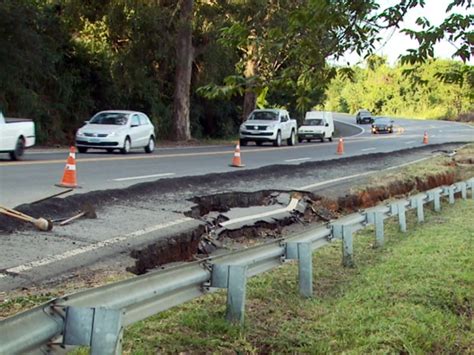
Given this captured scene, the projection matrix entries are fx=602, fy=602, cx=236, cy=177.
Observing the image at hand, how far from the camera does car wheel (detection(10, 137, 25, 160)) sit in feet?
51.4

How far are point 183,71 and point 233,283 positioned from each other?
1056 inches

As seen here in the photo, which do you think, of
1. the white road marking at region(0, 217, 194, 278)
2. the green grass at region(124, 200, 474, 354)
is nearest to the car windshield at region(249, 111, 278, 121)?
the white road marking at region(0, 217, 194, 278)

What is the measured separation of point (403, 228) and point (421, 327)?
478 centimetres

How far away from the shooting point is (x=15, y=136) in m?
15.6

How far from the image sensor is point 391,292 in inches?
212

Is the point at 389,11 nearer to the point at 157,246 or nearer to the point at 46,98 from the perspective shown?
the point at 157,246

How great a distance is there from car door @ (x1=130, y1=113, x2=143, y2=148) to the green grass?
1487cm

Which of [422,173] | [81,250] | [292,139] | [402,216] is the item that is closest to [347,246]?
[402,216]

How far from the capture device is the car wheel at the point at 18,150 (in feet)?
51.4

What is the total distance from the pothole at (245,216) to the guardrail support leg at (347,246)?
213 cm

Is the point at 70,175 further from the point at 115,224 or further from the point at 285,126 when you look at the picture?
the point at 285,126

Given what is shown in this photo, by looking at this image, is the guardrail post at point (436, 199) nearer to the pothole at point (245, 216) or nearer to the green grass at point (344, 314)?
the pothole at point (245, 216)

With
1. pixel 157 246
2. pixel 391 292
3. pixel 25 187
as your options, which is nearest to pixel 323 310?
pixel 391 292

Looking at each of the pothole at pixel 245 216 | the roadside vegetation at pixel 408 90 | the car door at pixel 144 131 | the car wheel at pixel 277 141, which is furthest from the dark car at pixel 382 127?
the pothole at pixel 245 216
